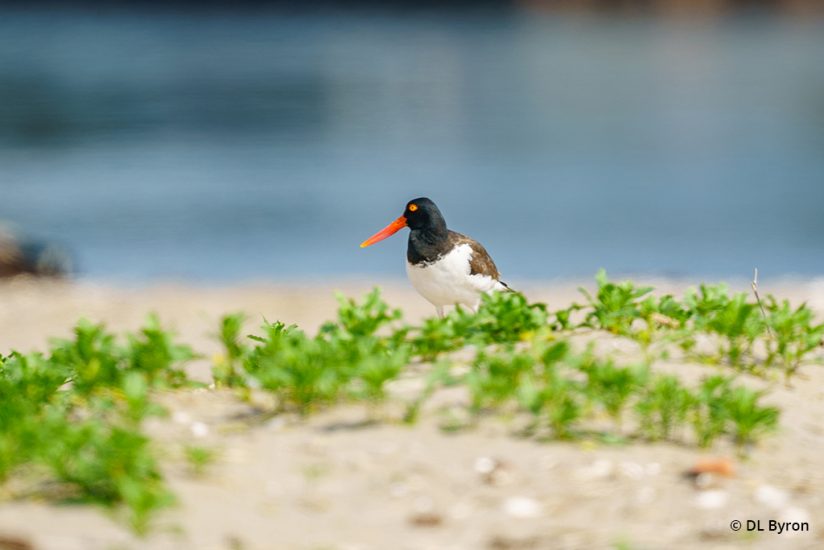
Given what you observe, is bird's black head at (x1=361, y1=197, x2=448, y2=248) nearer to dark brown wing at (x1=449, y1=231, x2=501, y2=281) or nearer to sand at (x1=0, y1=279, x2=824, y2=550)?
dark brown wing at (x1=449, y1=231, x2=501, y2=281)

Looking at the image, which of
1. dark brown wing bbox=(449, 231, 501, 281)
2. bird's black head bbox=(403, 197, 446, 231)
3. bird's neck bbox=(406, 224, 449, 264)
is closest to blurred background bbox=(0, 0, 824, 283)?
dark brown wing bbox=(449, 231, 501, 281)

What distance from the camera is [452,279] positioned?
26.3 feet

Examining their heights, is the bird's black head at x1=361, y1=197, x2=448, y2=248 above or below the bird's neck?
above

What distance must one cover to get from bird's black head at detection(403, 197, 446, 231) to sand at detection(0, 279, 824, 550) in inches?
126

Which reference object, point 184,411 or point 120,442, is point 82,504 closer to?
point 120,442

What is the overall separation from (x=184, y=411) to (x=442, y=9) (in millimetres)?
95068

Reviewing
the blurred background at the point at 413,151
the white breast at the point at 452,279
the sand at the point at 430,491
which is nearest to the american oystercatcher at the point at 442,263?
the white breast at the point at 452,279

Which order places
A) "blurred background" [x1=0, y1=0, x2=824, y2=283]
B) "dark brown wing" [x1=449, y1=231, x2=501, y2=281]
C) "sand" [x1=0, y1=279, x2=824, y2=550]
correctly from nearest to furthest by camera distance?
"sand" [x1=0, y1=279, x2=824, y2=550]
"dark brown wing" [x1=449, y1=231, x2=501, y2=281]
"blurred background" [x1=0, y1=0, x2=824, y2=283]

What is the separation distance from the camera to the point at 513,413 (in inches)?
192

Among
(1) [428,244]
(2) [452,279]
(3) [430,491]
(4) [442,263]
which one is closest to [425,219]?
(1) [428,244]

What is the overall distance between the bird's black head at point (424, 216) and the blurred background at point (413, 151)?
1063 cm

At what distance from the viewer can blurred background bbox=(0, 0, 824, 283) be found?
21.4 m

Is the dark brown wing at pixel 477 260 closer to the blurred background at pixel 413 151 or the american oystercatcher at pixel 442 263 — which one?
the american oystercatcher at pixel 442 263

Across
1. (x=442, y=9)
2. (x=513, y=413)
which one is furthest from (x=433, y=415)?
(x=442, y=9)
